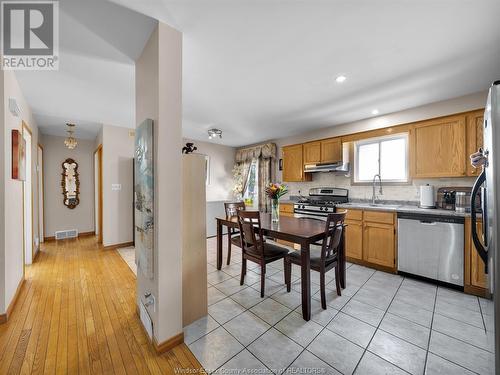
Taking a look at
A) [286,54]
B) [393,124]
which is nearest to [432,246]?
[393,124]

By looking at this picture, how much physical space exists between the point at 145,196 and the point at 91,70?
5.26 ft

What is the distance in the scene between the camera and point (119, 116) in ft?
11.8

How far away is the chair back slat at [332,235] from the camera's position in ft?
6.65

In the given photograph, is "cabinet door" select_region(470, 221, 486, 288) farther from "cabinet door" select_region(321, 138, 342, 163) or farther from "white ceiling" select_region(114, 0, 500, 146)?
"cabinet door" select_region(321, 138, 342, 163)

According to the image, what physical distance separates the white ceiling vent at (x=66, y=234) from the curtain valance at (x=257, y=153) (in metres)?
4.48

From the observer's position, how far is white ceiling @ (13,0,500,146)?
1.45m

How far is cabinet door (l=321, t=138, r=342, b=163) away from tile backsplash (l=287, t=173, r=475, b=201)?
394 millimetres

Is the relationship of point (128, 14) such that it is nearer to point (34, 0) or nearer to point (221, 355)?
point (34, 0)

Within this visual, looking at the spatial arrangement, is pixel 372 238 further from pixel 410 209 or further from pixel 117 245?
pixel 117 245

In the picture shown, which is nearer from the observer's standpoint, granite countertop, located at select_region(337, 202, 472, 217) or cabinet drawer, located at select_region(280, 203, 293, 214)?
granite countertop, located at select_region(337, 202, 472, 217)

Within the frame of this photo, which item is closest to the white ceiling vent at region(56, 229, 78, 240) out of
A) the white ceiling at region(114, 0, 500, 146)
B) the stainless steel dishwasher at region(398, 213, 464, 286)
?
the white ceiling at region(114, 0, 500, 146)

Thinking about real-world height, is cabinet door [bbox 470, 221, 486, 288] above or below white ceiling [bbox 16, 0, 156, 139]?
below

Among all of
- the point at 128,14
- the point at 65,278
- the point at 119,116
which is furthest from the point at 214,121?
the point at 65,278

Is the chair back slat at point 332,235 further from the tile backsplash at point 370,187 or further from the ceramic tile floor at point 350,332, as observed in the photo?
the tile backsplash at point 370,187
